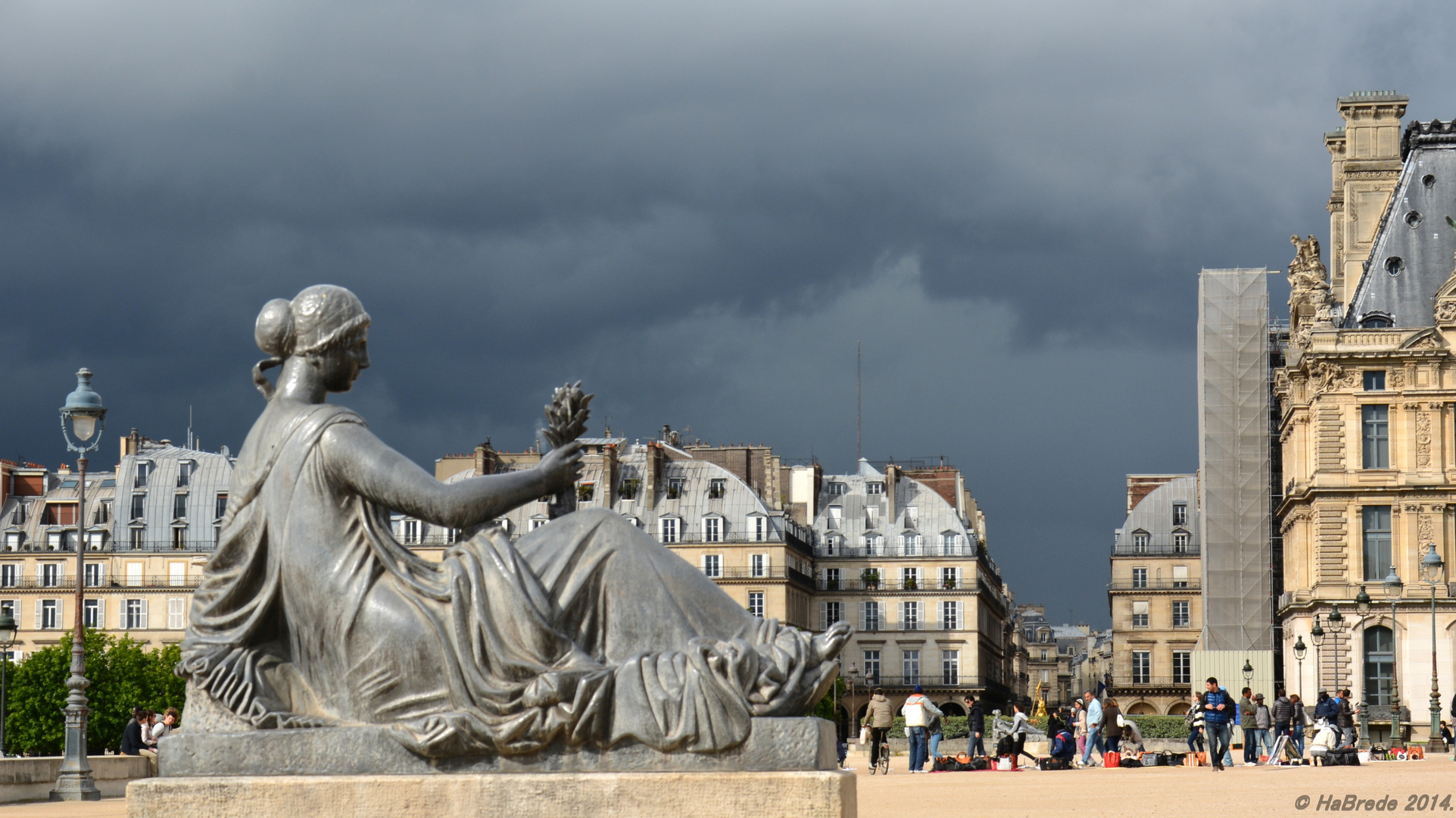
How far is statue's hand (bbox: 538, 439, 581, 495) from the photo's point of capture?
705cm

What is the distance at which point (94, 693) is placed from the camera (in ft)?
194

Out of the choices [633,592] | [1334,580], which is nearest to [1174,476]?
[1334,580]

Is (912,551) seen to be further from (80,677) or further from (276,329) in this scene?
(276,329)

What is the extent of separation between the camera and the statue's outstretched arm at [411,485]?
22.5 ft

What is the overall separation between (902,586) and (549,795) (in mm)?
77386

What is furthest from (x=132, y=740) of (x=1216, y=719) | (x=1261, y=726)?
(x=1261, y=726)

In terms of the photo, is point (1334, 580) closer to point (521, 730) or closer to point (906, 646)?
point (906, 646)

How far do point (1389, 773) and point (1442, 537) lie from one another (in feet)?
115

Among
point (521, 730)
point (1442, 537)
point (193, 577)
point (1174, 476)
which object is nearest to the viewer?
point (521, 730)

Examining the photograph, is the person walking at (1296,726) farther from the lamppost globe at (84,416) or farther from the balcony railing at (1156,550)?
the balcony railing at (1156,550)

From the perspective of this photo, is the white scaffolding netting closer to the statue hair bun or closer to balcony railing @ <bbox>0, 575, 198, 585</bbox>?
balcony railing @ <bbox>0, 575, 198, 585</bbox>

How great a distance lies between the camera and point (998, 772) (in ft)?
82.3

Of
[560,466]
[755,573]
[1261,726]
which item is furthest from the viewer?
[755,573]

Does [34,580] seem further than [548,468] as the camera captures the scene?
Yes
